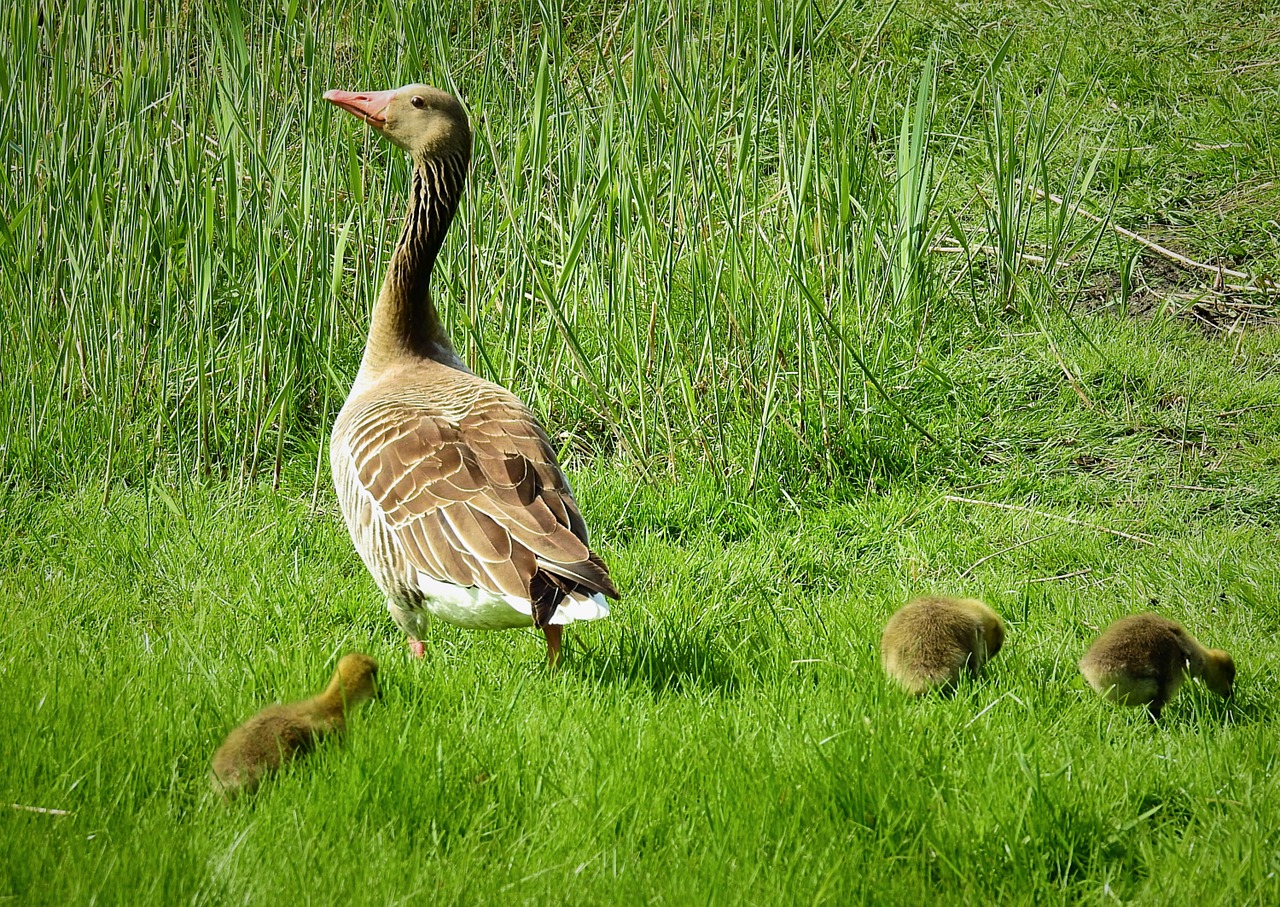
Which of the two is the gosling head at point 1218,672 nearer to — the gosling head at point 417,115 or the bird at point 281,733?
the bird at point 281,733

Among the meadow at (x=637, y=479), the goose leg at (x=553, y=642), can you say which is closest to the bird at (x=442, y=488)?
the goose leg at (x=553, y=642)

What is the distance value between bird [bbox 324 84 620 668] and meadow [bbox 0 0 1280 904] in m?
0.32

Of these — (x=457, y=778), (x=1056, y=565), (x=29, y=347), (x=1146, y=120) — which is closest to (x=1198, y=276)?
(x=1146, y=120)

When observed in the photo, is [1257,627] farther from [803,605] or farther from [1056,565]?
[803,605]

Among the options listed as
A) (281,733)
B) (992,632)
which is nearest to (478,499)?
(281,733)

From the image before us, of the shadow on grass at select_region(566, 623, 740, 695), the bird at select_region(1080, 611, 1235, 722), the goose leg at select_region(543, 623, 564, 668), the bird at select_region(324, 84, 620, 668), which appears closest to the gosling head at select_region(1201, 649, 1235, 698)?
the bird at select_region(1080, 611, 1235, 722)

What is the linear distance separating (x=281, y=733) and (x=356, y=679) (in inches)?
14.2

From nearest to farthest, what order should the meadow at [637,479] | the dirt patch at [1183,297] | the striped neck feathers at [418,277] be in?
the meadow at [637,479], the striped neck feathers at [418,277], the dirt patch at [1183,297]

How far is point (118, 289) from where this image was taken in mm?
5434

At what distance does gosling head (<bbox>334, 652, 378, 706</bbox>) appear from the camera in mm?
3135

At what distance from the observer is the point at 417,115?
4504mm

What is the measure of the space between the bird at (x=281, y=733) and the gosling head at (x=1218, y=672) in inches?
96.3

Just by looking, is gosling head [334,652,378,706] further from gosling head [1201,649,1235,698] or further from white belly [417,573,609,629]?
gosling head [1201,649,1235,698]

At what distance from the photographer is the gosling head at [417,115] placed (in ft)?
14.7
